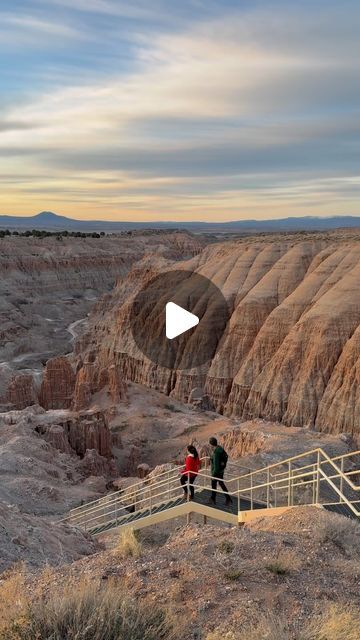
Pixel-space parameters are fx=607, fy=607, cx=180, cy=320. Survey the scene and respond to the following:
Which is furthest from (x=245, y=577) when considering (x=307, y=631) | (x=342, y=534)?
(x=342, y=534)

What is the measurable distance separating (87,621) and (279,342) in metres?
32.8

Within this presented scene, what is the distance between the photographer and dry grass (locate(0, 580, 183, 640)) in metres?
4.96

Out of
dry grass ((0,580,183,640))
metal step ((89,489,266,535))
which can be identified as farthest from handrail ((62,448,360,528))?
dry grass ((0,580,183,640))

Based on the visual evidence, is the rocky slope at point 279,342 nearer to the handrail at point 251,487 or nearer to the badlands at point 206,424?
the badlands at point 206,424

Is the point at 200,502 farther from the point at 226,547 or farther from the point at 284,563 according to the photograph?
the point at 284,563

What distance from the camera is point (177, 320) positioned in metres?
48.9

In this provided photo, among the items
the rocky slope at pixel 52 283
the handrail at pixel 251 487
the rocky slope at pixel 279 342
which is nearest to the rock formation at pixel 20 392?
the rocky slope at pixel 279 342

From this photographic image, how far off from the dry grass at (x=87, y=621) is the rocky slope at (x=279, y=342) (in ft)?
85.3

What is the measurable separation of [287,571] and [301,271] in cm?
3692

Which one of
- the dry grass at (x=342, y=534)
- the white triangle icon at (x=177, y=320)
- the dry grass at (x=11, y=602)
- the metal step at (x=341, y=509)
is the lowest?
the white triangle icon at (x=177, y=320)

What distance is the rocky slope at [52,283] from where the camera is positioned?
196 ft

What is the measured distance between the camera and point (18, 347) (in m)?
58.4

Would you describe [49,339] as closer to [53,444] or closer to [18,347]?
[18,347]

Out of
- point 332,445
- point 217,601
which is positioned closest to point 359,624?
point 217,601
